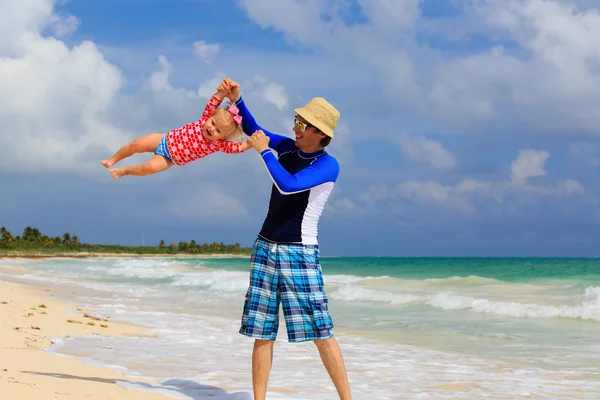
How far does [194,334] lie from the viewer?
8.59 meters

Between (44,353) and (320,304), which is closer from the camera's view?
(320,304)

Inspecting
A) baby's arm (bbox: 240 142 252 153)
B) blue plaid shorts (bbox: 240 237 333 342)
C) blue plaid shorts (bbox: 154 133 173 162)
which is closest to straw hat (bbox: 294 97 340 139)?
baby's arm (bbox: 240 142 252 153)

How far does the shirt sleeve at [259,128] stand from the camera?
4.44 metres

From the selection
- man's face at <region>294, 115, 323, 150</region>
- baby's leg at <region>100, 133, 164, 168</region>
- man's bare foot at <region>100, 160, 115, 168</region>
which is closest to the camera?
man's face at <region>294, 115, 323, 150</region>

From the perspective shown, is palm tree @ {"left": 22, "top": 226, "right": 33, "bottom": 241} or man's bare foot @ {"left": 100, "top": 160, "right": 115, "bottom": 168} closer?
man's bare foot @ {"left": 100, "top": 160, "right": 115, "bottom": 168}

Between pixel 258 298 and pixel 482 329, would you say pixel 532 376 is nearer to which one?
pixel 258 298

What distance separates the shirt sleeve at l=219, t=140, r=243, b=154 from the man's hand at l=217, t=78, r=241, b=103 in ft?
1.07

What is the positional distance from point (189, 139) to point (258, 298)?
1143mm

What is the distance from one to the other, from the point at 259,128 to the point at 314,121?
→ 2.48 ft

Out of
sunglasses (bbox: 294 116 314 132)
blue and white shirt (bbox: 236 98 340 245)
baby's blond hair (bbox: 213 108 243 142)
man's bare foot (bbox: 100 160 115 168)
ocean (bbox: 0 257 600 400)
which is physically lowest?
ocean (bbox: 0 257 600 400)

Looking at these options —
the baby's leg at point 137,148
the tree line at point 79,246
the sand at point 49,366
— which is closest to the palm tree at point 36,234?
the tree line at point 79,246

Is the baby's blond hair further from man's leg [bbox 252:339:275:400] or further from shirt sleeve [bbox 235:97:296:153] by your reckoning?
man's leg [bbox 252:339:275:400]

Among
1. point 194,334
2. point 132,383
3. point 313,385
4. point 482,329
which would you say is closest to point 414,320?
point 482,329

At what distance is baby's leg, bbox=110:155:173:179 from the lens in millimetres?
4582
